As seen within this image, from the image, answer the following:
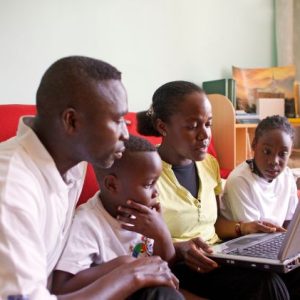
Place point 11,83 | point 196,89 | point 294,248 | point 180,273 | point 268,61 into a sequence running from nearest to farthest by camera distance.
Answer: point 294,248 < point 180,273 < point 196,89 < point 11,83 < point 268,61

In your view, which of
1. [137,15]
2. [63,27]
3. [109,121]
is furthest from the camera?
[137,15]

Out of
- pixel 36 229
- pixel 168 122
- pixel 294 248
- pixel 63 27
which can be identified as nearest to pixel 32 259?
pixel 36 229

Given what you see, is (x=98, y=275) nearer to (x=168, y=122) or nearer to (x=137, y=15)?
(x=168, y=122)

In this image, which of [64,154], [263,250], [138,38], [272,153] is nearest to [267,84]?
[138,38]

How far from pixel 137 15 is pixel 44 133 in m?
1.45

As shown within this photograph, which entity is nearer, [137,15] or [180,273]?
[180,273]

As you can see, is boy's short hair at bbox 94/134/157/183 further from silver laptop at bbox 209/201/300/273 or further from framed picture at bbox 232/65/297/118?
framed picture at bbox 232/65/297/118

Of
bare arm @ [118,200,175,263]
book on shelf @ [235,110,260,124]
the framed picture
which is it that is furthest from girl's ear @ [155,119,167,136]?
the framed picture

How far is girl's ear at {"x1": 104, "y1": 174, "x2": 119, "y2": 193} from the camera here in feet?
3.39

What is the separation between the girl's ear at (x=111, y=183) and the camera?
1.03 m

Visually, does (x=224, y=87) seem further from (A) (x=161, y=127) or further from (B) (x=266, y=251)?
(B) (x=266, y=251)

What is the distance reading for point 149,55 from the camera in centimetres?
215

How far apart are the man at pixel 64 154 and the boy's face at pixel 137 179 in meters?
0.18

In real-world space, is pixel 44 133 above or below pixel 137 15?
below
